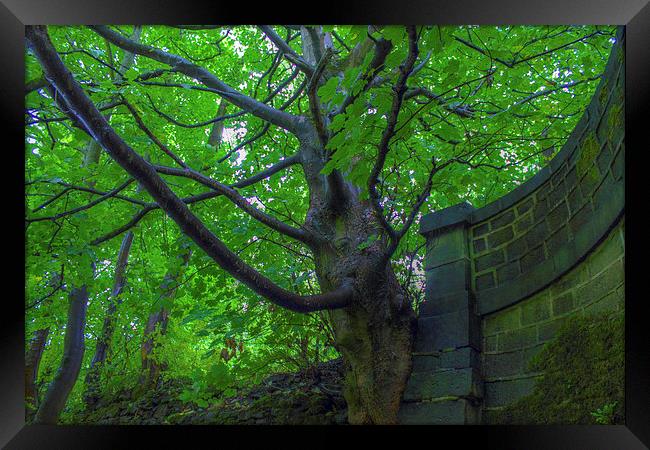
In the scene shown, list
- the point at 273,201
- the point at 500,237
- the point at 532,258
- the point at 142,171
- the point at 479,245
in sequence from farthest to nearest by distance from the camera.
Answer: the point at 273,201, the point at 479,245, the point at 500,237, the point at 532,258, the point at 142,171

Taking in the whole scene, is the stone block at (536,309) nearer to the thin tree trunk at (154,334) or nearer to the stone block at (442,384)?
the stone block at (442,384)

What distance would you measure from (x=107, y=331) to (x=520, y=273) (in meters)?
3.12

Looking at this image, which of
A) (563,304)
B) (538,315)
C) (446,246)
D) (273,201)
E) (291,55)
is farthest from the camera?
(291,55)

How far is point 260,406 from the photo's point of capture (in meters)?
3.16

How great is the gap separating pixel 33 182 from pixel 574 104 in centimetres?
366

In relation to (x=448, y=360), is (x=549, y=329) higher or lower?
higher

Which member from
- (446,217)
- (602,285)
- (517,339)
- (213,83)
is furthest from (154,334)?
(602,285)

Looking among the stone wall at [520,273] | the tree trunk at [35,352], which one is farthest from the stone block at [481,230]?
the tree trunk at [35,352]

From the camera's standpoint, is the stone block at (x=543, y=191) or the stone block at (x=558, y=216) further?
the stone block at (x=543, y=191)

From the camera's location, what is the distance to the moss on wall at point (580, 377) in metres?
2.24

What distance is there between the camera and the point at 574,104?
3.32m

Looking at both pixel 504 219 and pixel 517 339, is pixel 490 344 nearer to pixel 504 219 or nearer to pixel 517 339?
pixel 517 339

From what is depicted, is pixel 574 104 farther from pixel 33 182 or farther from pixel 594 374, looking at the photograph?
pixel 33 182
